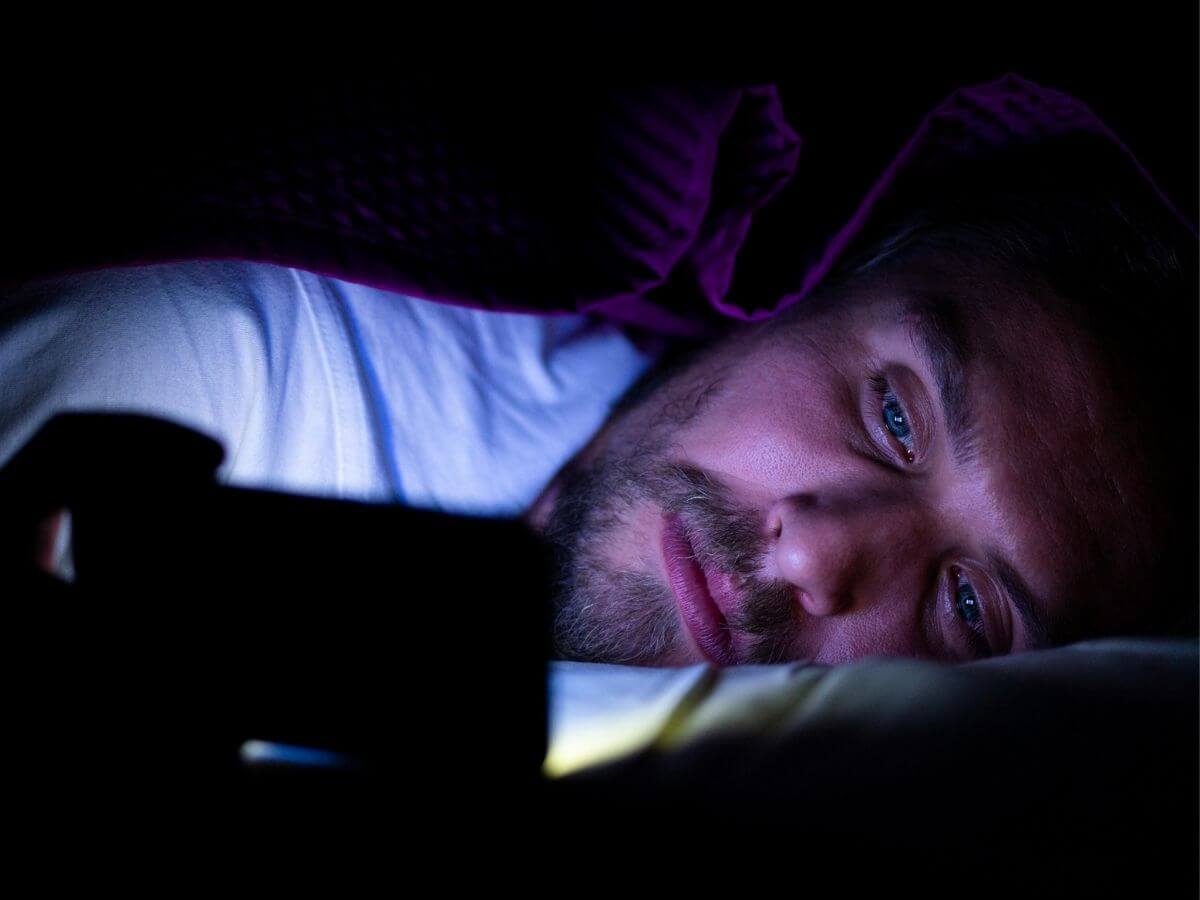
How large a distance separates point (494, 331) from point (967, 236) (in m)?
0.73

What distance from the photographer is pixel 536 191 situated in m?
1.02

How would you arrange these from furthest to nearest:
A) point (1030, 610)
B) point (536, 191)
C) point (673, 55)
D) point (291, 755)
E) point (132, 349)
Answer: point (673, 55)
point (536, 191)
point (1030, 610)
point (132, 349)
point (291, 755)

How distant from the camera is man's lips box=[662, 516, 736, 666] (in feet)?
2.54

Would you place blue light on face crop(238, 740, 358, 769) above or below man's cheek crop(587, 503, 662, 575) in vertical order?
above

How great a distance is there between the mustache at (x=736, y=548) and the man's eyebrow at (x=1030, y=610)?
0.82ft

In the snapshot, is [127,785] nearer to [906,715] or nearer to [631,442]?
[906,715]

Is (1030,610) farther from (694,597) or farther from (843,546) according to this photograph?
(694,597)

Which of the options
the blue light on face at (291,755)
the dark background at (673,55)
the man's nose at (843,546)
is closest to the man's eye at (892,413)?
the man's nose at (843,546)

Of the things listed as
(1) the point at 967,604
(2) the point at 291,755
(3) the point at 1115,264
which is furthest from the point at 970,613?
(2) the point at 291,755

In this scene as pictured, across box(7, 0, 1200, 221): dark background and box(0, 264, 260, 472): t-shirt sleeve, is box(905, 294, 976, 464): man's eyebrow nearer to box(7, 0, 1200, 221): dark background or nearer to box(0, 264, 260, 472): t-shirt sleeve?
box(7, 0, 1200, 221): dark background

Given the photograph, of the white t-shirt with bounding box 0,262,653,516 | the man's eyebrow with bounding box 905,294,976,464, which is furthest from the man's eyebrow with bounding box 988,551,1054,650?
the white t-shirt with bounding box 0,262,653,516

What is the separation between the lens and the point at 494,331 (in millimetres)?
1021

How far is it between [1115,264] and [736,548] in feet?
2.35

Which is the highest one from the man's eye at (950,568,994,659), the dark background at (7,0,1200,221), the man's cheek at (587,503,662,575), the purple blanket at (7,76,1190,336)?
the dark background at (7,0,1200,221)
